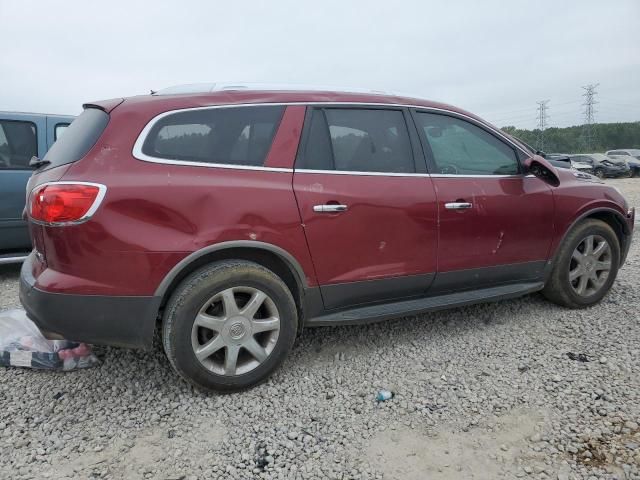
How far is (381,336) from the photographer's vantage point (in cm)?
344

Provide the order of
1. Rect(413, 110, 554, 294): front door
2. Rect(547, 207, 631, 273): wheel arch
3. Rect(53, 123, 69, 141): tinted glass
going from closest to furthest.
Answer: Rect(413, 110, 554, 294): front door → Rect(547, 207, 631, 273): wheel arch → Rect(53, 123, 69, 141): tinted glass

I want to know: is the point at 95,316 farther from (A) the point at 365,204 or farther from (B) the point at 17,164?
(B) the point at 17,164

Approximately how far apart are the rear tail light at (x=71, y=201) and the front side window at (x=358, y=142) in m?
1.10

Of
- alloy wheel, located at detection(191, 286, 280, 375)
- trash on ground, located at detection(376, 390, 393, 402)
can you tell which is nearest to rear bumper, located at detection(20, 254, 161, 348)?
alloy wheel, located at detection(191, 286, 280, 375)

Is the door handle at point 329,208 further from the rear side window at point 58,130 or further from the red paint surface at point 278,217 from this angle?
the rear side window at point 58,130

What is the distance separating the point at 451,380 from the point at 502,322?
3.49 ft

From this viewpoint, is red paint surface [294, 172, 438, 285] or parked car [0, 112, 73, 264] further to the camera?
parked car [0, 112, 73, 264]

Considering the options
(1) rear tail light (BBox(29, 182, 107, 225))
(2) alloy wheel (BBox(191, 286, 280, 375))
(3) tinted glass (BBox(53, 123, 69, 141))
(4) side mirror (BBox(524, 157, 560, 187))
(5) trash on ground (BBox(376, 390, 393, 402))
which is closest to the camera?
(1) rear tail light (BBox(29, 182, 107, 225))

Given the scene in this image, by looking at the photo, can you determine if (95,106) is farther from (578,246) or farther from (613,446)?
(578,246)

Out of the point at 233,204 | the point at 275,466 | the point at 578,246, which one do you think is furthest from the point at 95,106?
the point at 578,246

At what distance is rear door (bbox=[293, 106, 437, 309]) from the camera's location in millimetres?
2758

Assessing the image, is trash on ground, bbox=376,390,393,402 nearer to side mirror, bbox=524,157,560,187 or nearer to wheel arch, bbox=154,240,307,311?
wheel arch, bbox=154,240,307,311

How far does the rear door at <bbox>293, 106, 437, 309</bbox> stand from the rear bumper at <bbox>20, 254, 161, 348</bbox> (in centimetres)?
98

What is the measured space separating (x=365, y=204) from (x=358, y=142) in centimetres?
43
